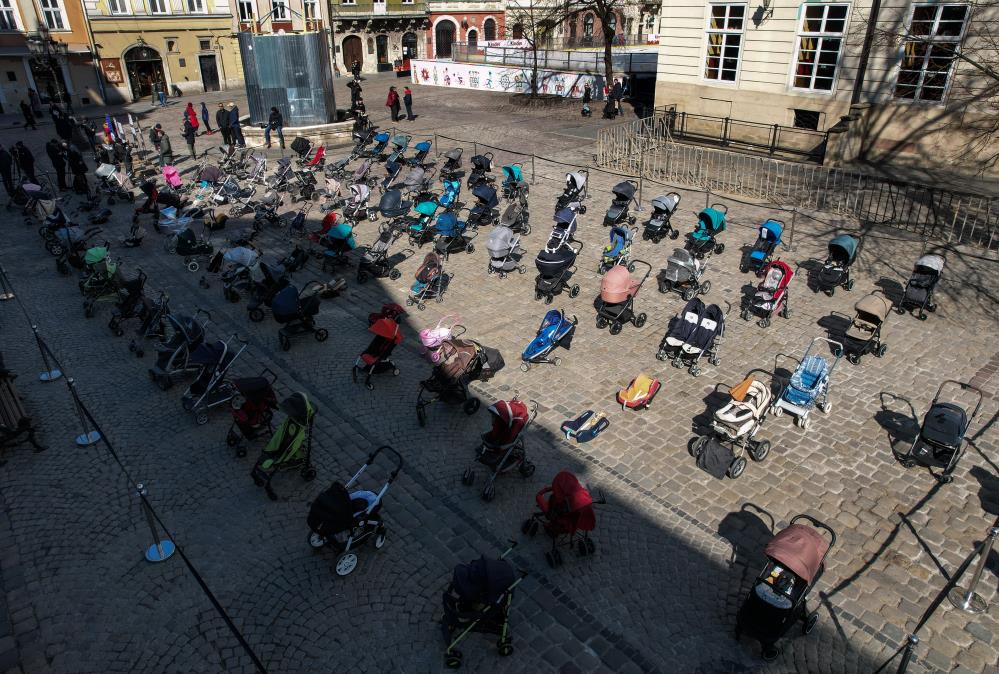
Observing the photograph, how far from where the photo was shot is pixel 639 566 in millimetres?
7957

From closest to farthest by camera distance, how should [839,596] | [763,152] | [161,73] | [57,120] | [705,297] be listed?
1. [839,596]
2. [705,297]
3. [763,152]
4. [57,120]
5. [161,73]

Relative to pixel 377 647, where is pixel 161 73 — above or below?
above

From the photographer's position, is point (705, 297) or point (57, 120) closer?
point (705, 297)

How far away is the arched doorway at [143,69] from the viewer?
40.6 metres

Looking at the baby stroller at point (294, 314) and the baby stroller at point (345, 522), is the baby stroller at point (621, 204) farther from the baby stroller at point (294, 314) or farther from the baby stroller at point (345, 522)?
the baby stroller at point (345, 522)

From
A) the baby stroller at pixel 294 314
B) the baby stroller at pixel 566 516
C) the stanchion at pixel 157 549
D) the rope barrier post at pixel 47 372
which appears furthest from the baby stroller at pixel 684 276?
the rope barrier post at pixel 47 372

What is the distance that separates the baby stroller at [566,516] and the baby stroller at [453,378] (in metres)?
2.73

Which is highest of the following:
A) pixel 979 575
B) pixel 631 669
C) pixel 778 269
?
pixel 778 269

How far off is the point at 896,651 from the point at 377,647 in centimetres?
535

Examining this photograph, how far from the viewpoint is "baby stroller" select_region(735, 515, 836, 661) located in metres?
6.61

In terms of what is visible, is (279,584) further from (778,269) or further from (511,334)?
(778,269)

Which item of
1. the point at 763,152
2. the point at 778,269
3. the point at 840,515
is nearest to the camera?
the point at 840,515

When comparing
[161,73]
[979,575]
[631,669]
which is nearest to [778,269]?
[979,575]

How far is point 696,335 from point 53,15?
138 feet
